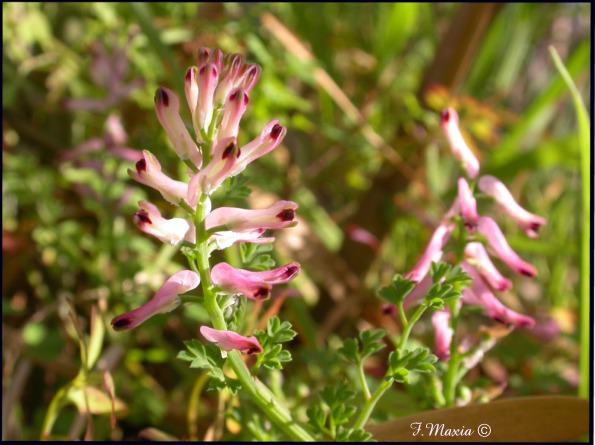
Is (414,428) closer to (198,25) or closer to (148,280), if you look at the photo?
(148,280)

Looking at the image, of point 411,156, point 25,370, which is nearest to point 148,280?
point 25,370

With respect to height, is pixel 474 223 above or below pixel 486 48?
below

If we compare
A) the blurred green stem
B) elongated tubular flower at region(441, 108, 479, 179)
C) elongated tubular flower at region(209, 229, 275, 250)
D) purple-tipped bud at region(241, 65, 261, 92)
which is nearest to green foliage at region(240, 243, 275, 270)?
elongated tubular flower at region(209, 229, 275, 250)

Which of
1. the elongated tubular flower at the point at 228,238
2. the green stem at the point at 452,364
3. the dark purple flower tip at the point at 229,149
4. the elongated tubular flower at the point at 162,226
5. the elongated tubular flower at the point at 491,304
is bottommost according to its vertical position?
the green stem at the point at 452,364

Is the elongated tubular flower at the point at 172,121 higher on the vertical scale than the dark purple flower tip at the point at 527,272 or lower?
higher

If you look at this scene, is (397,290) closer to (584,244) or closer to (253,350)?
(253,350)

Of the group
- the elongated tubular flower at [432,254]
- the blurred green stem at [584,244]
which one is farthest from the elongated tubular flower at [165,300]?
the blurred green stem at [584,244]

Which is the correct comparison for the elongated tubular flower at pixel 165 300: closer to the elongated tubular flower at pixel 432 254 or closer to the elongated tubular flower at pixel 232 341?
the elongated tubular flower at pixel 232 341
